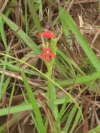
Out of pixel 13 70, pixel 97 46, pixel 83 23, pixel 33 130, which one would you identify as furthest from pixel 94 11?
pixel 33 130

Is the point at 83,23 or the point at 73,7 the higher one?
the point at 73,7

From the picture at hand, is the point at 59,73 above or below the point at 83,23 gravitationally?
below

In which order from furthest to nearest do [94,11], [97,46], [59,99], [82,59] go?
[94,11]
[97,46]
[82,59]
[59,99]

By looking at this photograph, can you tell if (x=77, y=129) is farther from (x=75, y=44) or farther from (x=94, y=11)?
(x=94, y=11)

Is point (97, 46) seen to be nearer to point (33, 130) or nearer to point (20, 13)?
point (20, 13)

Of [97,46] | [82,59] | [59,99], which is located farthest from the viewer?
[97,46]

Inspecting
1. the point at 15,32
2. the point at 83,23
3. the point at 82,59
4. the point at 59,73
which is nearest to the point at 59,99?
the point at 59,73

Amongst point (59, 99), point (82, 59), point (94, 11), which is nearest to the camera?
point (59, 99)

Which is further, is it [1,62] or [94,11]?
[94,11]

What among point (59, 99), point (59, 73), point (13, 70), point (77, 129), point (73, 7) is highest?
point (73, 7)
